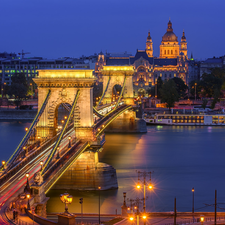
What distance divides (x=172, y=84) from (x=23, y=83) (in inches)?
1140

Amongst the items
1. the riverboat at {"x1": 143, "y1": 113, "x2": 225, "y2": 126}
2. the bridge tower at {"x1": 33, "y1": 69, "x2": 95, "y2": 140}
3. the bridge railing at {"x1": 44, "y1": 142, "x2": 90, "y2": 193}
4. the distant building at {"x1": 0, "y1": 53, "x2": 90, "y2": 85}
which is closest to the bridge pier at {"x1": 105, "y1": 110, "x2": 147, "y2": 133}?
the riverboat at {"x1": 143, "y1": 113, "x2": 225, "y2": 126}

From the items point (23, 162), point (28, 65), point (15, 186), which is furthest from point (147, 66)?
point (15, 186)

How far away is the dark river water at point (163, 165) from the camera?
Answer: 25.3 metres

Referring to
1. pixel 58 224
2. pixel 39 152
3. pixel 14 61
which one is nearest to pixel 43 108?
pixel 39 152

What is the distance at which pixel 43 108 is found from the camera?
30281 millimetres

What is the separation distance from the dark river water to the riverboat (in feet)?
28.4

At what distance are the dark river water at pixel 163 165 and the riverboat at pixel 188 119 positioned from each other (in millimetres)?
8665

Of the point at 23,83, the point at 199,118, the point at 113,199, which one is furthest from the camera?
the point at 23,83

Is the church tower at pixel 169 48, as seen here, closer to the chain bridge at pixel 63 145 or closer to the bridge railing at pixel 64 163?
the chain bridge at pixel 63 145

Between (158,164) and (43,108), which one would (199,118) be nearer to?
(158,164)

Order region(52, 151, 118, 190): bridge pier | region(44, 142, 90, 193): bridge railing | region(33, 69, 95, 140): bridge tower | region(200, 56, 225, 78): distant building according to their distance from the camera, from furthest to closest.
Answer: region(200, 56, 225, 78): distant building
region(33, 69, 95, 140): bridge tower
region(52, 151, 118, 190): bridge pier
region(44, 142, 90, 193): bridge railing

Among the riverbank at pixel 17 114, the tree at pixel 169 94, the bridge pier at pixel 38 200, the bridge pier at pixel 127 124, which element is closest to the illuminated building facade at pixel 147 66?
the tree at pixel 169 94

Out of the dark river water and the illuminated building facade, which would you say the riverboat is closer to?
the dark river water

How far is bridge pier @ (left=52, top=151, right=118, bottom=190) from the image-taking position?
89.2 ft
